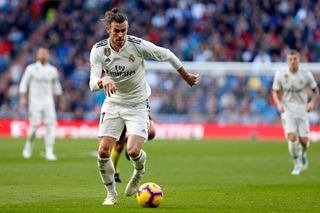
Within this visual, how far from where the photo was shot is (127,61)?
Answer: 475 inches

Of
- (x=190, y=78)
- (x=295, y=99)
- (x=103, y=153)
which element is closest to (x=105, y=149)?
(x=103, y=153)

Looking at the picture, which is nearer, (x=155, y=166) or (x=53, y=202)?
(x=53, y=202)

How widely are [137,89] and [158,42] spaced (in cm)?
2862

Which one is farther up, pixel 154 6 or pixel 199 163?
pixel 154 6

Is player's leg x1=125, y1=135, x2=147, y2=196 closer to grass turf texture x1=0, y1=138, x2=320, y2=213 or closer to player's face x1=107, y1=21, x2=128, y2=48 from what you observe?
grass turf texture x1=0, y1=138, x2=320, y2=213

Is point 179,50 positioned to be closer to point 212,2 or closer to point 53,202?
point 212,2

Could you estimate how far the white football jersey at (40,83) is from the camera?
909 inches

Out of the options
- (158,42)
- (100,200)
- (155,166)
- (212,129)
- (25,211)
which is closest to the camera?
(25,211)

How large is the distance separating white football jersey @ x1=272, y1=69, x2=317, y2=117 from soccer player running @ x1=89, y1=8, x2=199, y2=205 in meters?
7.65

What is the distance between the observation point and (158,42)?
134 ft

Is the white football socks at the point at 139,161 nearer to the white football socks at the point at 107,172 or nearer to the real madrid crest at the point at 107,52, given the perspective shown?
the white football socks at the point at 107,172

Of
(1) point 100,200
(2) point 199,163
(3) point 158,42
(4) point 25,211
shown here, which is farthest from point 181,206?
(3) point 158,42

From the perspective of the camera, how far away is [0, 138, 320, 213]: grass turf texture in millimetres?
11945

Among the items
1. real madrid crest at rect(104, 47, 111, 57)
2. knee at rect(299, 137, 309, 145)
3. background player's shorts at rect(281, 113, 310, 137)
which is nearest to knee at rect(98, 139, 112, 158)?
real madrid crest at rect(104, 47, 111, 57)
